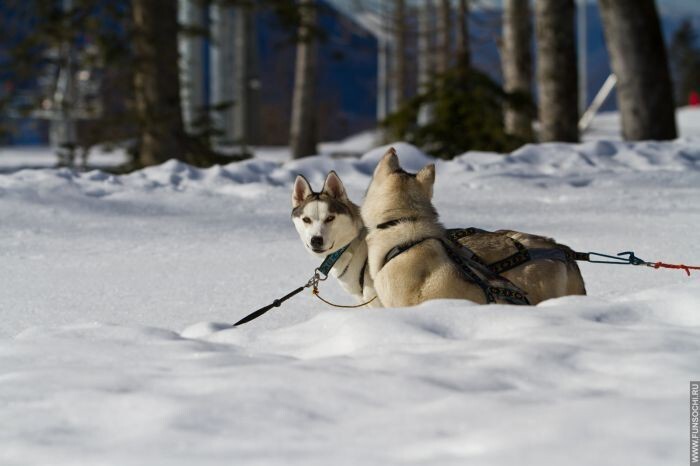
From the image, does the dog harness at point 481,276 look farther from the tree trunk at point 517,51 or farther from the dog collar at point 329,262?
the tree trunk at point 517,51

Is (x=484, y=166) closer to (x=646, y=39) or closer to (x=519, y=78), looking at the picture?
(x=646, y=39)

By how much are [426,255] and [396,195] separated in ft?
1.54

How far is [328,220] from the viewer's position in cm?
523

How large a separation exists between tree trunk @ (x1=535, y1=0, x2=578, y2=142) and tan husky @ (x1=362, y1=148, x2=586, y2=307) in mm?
10838

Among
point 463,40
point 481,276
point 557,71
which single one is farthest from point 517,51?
point 481,276

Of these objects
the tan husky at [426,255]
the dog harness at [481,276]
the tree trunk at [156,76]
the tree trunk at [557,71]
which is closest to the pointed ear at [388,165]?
the tan husky at [426,255]

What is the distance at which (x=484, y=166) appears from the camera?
12.1m

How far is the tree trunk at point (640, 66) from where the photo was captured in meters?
14.7

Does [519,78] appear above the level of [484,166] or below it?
above

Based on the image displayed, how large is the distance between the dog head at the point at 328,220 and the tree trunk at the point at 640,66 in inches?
410

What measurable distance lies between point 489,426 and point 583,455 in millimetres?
328

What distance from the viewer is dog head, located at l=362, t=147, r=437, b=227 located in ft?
15.4

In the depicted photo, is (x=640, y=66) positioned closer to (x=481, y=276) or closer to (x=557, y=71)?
(x=557, y=71)

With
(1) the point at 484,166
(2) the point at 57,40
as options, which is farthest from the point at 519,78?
(2) the point at 57,40
